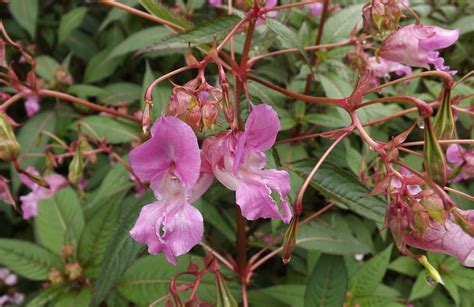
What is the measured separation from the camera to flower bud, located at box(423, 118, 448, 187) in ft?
1.60

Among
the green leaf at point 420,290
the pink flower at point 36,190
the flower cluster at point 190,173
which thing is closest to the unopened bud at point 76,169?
the pink flower at point 36,190

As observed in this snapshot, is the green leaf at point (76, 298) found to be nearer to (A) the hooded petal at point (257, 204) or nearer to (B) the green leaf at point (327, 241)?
(B) the green leaf at point (327, 241)

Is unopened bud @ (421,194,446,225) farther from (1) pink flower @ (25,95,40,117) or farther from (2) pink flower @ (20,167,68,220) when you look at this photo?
(1) pink flower @ (25,95,40,117)

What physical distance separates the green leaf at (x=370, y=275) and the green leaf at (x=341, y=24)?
51 centimetres

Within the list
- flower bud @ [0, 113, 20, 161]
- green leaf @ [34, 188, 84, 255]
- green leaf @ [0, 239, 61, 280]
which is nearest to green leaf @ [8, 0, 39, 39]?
green leaf @ [34, 188, 84, 255]

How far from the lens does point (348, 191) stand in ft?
2.56

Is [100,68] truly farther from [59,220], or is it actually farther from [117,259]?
[117,259]

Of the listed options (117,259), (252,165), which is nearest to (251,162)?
(252,165)

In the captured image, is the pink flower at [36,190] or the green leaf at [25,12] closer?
the pink flower at [36,190]

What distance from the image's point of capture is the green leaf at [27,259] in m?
1.10

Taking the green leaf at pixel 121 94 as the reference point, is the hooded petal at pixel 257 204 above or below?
above

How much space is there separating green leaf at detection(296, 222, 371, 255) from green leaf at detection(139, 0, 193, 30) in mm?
479

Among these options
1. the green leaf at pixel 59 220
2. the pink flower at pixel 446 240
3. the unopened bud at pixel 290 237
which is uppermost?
the unopened bud at pixel 290 237

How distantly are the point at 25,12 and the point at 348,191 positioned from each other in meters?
1.25
